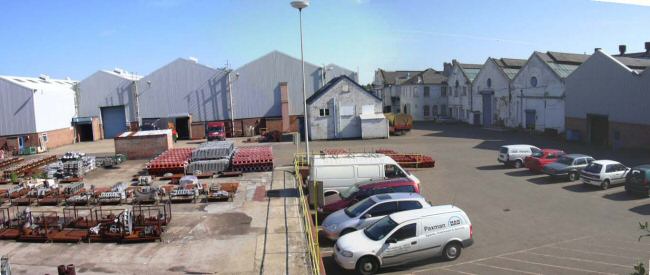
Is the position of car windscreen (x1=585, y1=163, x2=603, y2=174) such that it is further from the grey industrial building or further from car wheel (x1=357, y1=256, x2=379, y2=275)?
the grey industrial building

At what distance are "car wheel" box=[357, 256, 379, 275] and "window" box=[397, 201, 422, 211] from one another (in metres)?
2.85

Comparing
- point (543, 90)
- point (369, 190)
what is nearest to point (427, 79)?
point (543, 90)

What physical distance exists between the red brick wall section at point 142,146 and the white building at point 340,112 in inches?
540

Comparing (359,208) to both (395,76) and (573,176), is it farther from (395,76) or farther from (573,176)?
(395,76)

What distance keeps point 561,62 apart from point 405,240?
1404 inches

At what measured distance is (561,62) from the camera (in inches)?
1630

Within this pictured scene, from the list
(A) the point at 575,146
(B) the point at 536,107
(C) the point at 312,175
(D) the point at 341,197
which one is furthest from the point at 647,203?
(B) the point at 536,107

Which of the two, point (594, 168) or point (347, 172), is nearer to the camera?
point (347, 172)

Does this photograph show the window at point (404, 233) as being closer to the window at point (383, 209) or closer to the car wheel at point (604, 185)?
the window at point (383, 209)

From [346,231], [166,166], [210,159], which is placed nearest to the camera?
[346,231]

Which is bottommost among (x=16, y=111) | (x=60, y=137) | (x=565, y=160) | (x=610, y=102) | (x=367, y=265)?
(x=367, y=265)

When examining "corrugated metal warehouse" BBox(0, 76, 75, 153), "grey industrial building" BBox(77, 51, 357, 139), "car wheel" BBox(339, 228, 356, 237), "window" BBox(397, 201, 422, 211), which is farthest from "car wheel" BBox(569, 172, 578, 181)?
"corrugated metal warehouse" BBox(0, 76, 75, 153)

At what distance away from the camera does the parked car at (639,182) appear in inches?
734

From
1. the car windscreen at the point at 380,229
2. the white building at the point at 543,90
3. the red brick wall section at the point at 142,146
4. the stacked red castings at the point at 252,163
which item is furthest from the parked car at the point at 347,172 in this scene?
the white building at the point at 543,90
